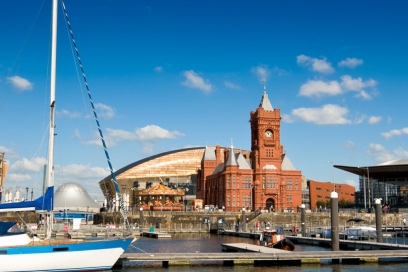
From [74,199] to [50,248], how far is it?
87567mm

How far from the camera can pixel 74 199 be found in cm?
11444

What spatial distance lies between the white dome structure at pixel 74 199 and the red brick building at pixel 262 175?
29620mm

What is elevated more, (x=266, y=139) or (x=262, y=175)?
(x=266, y=139)

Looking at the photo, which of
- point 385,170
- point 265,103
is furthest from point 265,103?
point 385,170

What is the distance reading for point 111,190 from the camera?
164 m

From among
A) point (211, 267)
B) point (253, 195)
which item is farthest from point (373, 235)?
point (253, 195)

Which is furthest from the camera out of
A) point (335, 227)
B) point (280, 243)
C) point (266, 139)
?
point (266, 139)

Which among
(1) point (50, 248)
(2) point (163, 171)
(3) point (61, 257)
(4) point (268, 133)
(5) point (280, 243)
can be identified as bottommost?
(5) point (280, 243)

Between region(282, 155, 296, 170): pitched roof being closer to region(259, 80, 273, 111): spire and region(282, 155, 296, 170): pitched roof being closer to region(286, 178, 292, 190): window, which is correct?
region(286, 178, 292, 190): window

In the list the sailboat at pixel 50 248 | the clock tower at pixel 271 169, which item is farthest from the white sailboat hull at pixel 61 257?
the clock tower at pixel 271 169

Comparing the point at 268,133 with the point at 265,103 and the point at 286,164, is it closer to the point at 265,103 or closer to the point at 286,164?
the point at 265,103

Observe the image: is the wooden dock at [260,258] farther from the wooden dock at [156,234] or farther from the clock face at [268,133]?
the clock face at [268,133]

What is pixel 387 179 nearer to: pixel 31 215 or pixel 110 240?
pixel 31 215

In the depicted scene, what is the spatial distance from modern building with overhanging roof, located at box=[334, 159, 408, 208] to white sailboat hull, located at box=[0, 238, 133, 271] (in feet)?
282
